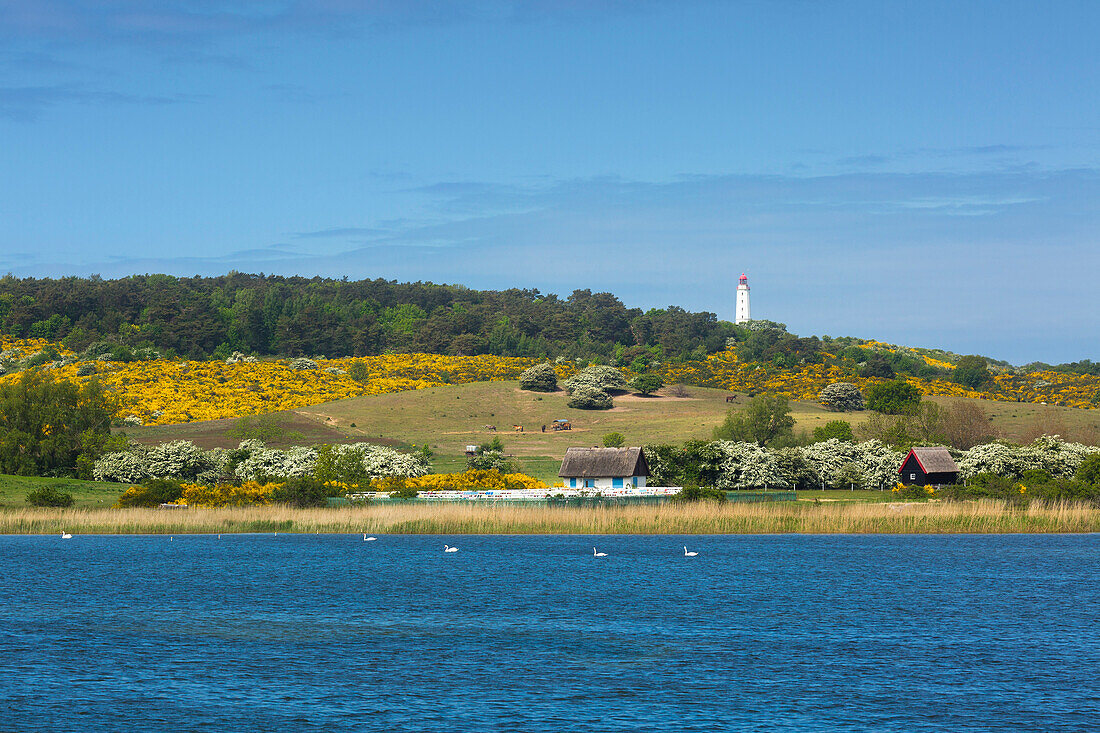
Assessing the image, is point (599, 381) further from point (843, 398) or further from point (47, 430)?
point (47, 430)

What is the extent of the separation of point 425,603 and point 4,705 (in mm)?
20578

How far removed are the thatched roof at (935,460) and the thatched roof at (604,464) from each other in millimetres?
23287

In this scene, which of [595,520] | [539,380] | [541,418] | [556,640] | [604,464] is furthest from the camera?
[539,380]

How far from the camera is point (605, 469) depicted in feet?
314

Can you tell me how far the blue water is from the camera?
1134 inches

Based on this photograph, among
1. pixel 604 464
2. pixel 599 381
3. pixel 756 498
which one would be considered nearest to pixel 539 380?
pixel 599 381

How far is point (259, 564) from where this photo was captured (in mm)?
62469

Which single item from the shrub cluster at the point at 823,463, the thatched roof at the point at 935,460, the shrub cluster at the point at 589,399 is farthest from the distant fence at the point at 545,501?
the shrub cluster at the point at 589,399

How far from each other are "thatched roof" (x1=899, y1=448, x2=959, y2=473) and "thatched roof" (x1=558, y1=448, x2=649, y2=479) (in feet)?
76.4

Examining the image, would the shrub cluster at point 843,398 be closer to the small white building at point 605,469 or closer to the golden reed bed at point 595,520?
the small white building at point 605,469

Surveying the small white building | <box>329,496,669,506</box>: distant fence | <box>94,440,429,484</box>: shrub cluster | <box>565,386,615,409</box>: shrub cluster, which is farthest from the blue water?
<box>565,386,615,409</box>: shrub cluster

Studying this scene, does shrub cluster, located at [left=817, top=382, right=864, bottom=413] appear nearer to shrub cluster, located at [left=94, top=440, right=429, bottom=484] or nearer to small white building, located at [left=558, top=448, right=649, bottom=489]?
small white building, located at [left=558, top=448, right=649, bottom=489]

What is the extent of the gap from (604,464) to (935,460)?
28.2 meters

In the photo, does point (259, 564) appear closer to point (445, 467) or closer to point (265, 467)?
point (265, 467)
